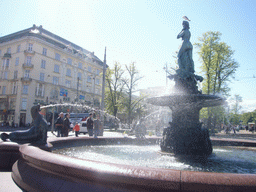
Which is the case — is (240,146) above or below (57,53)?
below

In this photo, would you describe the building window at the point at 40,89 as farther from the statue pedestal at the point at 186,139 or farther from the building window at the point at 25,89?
the statue pedestal at the point at 186,139

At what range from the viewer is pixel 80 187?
270 cm

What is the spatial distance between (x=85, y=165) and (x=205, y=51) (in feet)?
102

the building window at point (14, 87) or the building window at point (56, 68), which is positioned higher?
the building window at point (56, 68)

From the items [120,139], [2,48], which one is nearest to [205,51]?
[120,139]

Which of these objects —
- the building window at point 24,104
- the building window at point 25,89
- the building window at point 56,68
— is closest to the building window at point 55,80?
the building window at point 56,68

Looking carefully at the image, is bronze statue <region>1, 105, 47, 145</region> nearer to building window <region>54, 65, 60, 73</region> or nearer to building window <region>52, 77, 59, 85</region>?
building window <region>52, 77, 59, 85</region>

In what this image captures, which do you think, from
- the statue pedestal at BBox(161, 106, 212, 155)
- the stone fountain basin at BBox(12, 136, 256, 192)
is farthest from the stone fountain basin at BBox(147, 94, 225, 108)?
the stone fountain basin at BBox(12, 136, 256, 192)

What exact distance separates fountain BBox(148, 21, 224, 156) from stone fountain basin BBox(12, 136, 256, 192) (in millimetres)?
4263

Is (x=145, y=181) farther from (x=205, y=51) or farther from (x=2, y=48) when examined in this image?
(x=2, y=48)

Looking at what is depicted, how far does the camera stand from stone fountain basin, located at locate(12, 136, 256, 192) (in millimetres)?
2250

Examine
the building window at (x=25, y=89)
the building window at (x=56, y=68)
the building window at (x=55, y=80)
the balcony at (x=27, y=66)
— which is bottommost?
the building window at (x=25, y=89)

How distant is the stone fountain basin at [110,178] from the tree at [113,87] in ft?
115

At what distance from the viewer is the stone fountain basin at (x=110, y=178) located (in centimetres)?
225
